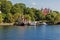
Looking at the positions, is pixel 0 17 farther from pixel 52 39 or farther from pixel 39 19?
pixel 52 39

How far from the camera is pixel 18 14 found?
10256 cm

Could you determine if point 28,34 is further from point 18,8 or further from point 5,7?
point 18,8

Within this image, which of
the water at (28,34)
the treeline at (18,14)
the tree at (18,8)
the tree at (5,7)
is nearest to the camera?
the water at (28,34)

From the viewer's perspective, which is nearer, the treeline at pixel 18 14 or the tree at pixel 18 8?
the treeline at pixel 18 14

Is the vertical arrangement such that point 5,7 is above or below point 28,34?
above

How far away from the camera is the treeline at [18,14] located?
10131 centimetres

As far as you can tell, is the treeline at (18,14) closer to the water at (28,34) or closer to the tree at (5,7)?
the tree at (5,7)

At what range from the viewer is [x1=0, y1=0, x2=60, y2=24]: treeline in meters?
101

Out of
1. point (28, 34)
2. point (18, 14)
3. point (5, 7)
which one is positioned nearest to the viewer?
point (28, 34)

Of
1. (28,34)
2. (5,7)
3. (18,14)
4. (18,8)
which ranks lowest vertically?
(28,34)

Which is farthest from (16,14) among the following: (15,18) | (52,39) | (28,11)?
(52,39)

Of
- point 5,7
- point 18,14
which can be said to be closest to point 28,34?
point 18,14

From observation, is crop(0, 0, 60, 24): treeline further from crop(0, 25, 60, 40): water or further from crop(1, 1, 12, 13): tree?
crop(0, 25, 60, 40): water

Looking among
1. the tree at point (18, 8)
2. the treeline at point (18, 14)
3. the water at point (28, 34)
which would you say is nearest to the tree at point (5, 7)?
the treeline at point (18, 14)
